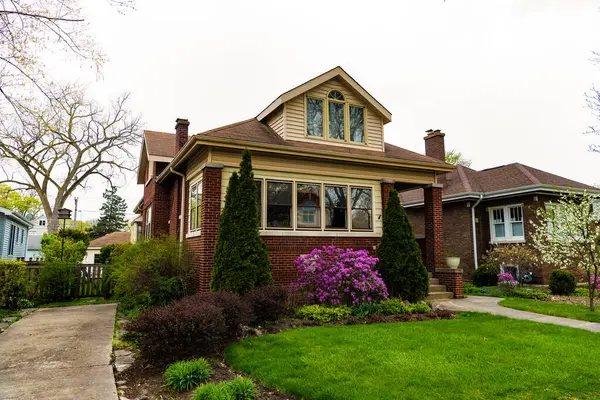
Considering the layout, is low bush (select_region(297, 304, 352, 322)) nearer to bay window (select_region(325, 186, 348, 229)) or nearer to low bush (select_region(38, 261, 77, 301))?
bay window (select_region(325, 186, 348, 229))

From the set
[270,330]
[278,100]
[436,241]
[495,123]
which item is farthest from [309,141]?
[495,123]

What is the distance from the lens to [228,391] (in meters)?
3.95

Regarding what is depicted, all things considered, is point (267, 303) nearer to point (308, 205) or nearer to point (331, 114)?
point (308, 205)

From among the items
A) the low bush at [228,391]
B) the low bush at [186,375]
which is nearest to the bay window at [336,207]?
the low bush at [186,375]

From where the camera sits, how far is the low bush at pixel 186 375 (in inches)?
173

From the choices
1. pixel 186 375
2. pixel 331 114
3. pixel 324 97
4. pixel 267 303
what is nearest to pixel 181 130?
pixel 324 97

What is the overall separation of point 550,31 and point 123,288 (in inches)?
480

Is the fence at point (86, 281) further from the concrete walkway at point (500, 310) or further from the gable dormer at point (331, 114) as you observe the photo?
the concrete walkway at point (500, 310)

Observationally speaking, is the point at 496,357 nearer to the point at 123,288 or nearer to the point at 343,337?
the point at 343,337

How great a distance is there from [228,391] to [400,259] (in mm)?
6677

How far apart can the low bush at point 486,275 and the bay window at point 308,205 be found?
7869mm

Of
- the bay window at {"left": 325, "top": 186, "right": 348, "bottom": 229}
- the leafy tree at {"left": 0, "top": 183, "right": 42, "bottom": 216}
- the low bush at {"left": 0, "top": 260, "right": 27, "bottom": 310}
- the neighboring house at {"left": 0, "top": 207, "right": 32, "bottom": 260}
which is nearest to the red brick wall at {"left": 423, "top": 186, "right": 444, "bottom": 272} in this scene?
the bay window at {"left": 325, "top": 186, "right": 348, "bottom": 229}

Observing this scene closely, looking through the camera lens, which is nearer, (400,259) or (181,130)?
(400,259)

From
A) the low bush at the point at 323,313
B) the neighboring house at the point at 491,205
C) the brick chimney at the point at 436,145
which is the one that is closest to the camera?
the low bush at the point at 323,313
